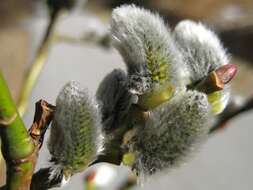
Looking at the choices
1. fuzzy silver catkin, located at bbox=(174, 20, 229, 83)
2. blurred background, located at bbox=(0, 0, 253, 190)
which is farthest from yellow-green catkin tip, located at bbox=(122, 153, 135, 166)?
blurred background, located at bbox=(0, 0, 253, 190)

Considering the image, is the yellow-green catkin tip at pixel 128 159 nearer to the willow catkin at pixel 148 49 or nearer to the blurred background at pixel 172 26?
the willow catkin at pixel 148 49

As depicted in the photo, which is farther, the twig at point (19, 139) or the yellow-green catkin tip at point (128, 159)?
the yellow-green catkin tip at point (128, 159)

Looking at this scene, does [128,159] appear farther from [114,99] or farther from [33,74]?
[33,74]

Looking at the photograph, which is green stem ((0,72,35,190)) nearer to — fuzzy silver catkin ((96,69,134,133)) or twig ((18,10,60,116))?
fuzzy silver catkin ((96,69,134,133))

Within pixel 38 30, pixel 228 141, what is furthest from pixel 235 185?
pixel 38 30

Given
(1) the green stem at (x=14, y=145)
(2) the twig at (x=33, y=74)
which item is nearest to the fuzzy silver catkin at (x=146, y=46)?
(1) the green stem at (x=14, y=145)

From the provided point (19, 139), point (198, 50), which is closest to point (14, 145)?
point (19, 139)

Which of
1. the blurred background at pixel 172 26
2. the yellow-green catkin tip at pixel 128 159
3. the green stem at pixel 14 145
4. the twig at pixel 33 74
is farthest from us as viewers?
the blurred background at pixel 172 26
